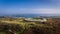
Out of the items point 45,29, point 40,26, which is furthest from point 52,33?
point 40,26

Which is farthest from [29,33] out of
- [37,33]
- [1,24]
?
[1,24]

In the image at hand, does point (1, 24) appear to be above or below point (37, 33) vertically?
above

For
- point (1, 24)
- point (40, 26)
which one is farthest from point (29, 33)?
point (1, 24)

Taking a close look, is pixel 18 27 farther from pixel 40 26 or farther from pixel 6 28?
pixel 40 26

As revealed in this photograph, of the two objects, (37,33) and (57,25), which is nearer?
(37,33)

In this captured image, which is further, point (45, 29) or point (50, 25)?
point (50, 25)

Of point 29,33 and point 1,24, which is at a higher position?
point 1,24

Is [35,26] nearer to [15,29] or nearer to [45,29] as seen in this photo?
[45,29]
